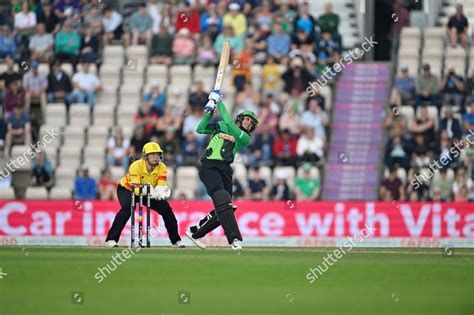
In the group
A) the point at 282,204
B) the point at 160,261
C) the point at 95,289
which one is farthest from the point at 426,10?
the point at 95,289

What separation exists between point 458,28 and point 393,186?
509 cm

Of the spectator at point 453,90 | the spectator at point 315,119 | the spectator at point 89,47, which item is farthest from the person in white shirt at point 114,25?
the spectator at point 453,90

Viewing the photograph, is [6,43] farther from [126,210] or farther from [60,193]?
[126,210]

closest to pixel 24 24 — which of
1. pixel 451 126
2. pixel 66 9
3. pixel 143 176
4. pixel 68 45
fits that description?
pixel 66 9

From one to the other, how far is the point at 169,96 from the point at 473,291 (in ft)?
51.3

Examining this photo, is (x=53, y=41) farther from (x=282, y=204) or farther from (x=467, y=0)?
(x=467, y=0)

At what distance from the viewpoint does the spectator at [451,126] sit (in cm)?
2852

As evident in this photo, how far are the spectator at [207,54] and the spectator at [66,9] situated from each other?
3.80 meters

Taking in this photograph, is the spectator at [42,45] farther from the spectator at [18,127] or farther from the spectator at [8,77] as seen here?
the spectator at [18,127]

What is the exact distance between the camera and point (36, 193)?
94.9 feet

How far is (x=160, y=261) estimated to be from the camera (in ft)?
60.6

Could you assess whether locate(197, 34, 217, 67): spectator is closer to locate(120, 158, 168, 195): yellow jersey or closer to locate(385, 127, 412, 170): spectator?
locate(385, 127, 412, 170): spectator

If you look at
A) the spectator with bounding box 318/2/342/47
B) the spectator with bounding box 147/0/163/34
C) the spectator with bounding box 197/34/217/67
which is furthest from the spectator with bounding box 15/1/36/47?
the spectator with bounding box 318/2/342/47

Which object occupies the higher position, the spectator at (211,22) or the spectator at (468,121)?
the spectator at (211,22)
